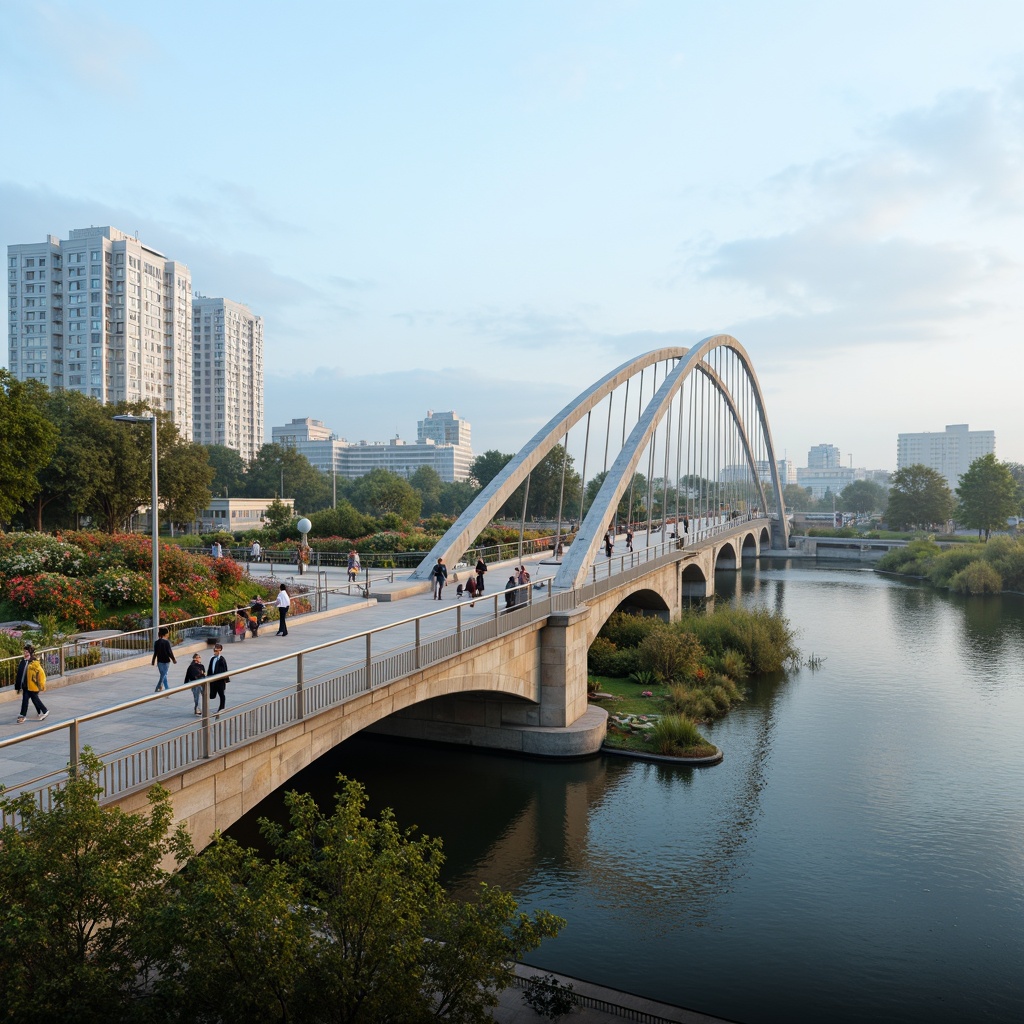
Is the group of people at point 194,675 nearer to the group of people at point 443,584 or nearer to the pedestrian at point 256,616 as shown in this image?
the pedestrian at point 256,616

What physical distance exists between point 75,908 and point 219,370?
512 ft

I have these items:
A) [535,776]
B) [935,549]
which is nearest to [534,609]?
[535,776]

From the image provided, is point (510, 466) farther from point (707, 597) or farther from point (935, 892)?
point (707, 597)

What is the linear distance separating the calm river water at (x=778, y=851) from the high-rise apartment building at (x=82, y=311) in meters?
105

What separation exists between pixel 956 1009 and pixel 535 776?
11084 millimetres

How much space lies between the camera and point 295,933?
751cm

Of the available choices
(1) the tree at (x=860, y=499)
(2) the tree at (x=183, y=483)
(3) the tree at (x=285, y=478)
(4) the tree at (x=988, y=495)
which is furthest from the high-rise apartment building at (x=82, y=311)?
(1) the tree at (x=860, y=499)

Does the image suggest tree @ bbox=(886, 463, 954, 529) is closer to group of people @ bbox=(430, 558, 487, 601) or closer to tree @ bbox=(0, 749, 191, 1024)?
group of people @ bbox=(430, 558, 487, 601)

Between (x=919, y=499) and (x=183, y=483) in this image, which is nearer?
(x=183, y=483)

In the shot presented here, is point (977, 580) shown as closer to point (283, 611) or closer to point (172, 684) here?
point (283, 611)

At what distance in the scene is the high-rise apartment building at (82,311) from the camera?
11269 cm

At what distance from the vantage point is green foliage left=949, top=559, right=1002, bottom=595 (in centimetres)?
6253

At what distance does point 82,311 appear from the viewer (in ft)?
371

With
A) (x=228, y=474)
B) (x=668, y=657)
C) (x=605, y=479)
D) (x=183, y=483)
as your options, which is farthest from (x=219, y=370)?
(x=668, y=657)
